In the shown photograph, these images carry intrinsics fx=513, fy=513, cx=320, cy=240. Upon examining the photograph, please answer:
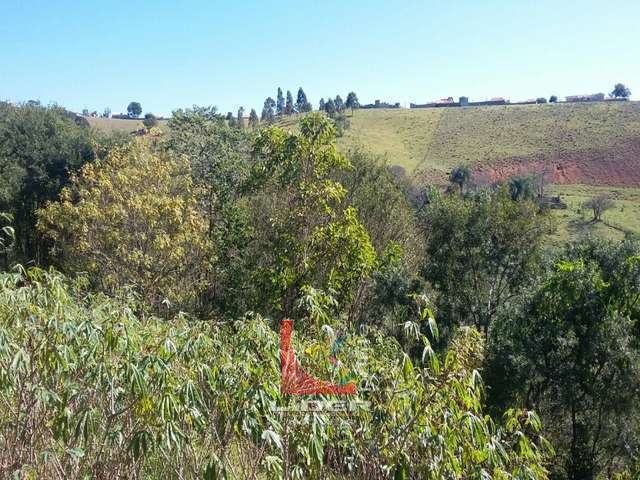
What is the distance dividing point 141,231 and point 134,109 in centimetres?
10830

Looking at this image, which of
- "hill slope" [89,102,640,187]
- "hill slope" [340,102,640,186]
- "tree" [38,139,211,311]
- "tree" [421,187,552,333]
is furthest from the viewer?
"hill slope" [340,102,640,186]

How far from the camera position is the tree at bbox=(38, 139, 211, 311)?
12.2 metres

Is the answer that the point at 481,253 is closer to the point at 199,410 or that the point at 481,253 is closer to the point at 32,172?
the point at 199,410

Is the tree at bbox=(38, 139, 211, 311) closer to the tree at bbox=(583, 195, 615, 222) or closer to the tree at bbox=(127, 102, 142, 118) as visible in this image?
the tree at bbox=(583, 195, 615, 222)

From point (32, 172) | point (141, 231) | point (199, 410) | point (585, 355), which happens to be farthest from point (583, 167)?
point (199, 410)

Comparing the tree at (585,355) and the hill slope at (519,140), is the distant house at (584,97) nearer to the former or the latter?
the hill slope at (519,140)

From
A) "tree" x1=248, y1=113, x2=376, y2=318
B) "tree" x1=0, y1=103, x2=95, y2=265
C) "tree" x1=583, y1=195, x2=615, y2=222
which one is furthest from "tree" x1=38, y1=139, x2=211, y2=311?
"tree" x1=583, y1=195, x2=615, y2=222

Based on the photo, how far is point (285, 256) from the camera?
9.41 m

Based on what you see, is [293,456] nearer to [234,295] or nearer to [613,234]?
[234,295]

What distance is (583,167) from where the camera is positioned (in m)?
55.3

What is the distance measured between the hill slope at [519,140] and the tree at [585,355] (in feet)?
146

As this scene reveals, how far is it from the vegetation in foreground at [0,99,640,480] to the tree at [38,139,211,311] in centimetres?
6

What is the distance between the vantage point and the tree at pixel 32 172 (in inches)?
798

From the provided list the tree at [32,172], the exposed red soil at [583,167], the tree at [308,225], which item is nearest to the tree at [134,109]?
the exposed red soil at [583,167]
